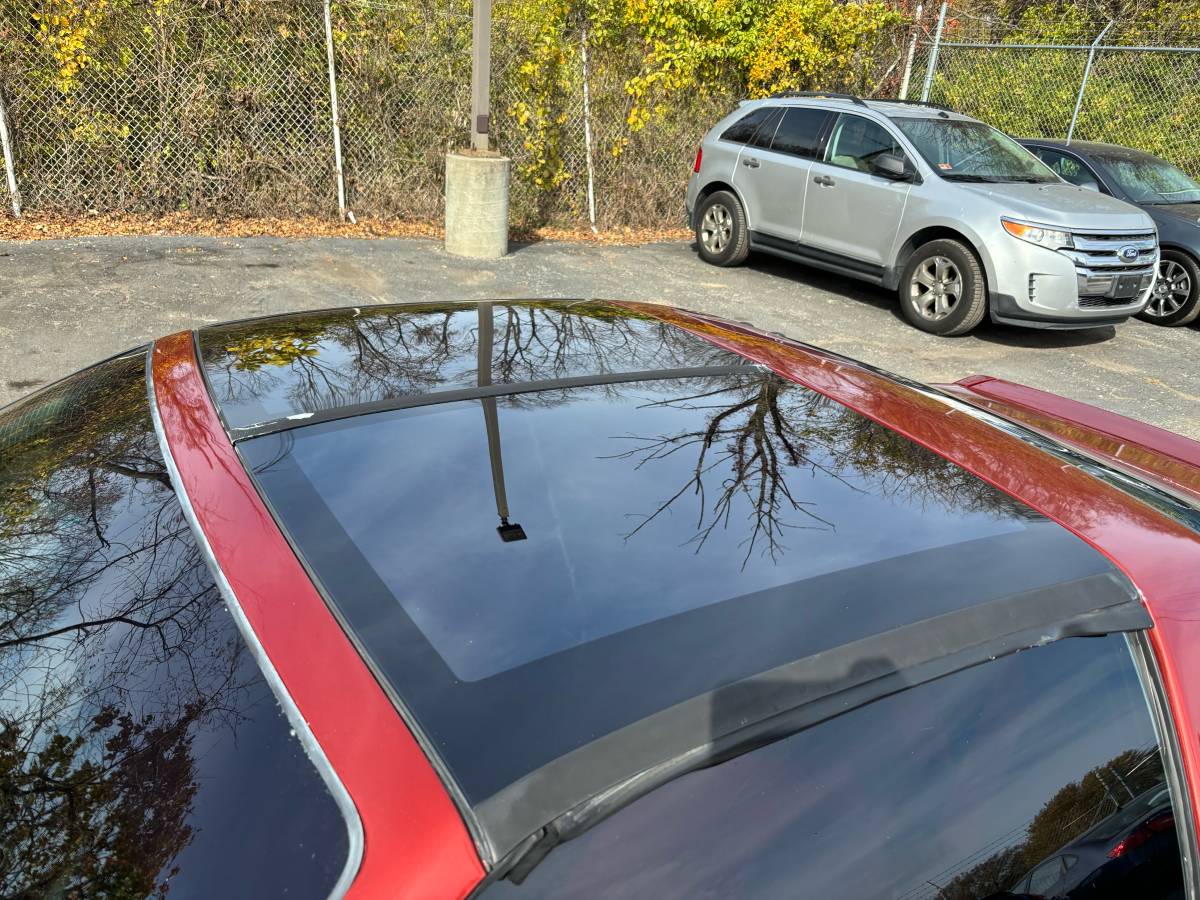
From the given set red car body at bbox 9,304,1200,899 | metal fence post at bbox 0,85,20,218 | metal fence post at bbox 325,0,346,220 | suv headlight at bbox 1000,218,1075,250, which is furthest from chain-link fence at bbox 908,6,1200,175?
red car body at bbox 9,304,1200,899

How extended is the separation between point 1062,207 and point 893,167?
1547mm

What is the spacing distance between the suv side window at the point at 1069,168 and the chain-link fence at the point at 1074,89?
13.4ft

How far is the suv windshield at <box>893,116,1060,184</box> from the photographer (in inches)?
344

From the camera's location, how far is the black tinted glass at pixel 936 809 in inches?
42.6

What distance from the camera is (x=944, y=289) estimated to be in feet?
27.8

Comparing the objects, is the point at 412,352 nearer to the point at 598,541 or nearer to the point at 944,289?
the point at 598,541

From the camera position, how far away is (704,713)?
1130 millimetres

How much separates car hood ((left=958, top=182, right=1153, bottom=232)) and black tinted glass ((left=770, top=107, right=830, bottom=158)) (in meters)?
1.79

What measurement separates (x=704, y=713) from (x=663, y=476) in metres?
0.58

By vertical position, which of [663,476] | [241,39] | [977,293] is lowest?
[977,293]

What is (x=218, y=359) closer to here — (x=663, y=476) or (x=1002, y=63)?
(x=663, y=476)

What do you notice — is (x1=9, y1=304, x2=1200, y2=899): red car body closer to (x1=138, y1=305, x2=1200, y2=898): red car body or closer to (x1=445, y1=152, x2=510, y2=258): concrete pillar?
(x1=138, y1=305, x2=1200, y2=898): red car body

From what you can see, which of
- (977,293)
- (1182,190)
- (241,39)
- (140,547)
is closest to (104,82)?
(241,39)

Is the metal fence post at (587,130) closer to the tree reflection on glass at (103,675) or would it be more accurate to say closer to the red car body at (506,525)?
the red car body at (506,525)
